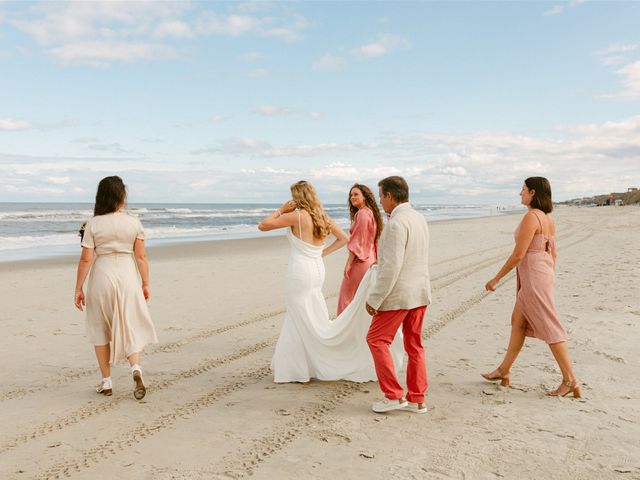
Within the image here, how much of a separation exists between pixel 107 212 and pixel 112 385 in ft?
5.29

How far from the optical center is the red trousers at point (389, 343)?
13.8 ft

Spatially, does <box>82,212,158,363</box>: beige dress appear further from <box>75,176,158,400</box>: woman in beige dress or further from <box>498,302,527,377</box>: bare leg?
<box>498,302,527,377</box>: bare leg

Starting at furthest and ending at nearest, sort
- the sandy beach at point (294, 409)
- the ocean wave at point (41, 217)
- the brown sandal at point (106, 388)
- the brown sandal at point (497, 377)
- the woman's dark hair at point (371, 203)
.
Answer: the ocean wave at point (41, 217)
the woman's dark hair at point (371, 203)
the brown sandal at point (497, 377)
the brown sandal at point (106, 388)
the sandy beach at point (294, 409)

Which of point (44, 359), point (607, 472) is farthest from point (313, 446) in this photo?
point (44, 359)

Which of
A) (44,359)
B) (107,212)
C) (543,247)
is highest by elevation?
(107,212)

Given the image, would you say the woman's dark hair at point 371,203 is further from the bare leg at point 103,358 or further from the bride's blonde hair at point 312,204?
the bare leg at point 103,358

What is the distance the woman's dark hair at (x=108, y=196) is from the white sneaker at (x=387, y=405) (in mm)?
2764

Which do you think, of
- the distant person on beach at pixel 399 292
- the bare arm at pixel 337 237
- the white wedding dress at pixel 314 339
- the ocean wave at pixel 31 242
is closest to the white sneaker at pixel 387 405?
the distant person on beach at pixel 399 292

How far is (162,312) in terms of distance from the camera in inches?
329

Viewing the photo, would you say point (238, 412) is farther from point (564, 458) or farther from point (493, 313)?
point (493, 313)

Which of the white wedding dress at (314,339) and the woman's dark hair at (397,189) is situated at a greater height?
the woman's dark hair at (397,189)

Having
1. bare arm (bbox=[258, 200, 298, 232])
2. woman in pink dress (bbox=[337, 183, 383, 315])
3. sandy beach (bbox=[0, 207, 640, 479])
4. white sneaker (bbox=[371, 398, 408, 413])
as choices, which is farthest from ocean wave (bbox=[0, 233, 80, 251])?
white sneaker (bbox=[371, 398, 408, 413])

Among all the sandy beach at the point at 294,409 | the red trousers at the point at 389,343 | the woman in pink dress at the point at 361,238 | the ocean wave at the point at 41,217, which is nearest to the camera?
the sandy beach at the point at 294,409

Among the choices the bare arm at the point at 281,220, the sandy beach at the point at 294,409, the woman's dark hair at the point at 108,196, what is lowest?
the sandy beach at the point at 294,409
